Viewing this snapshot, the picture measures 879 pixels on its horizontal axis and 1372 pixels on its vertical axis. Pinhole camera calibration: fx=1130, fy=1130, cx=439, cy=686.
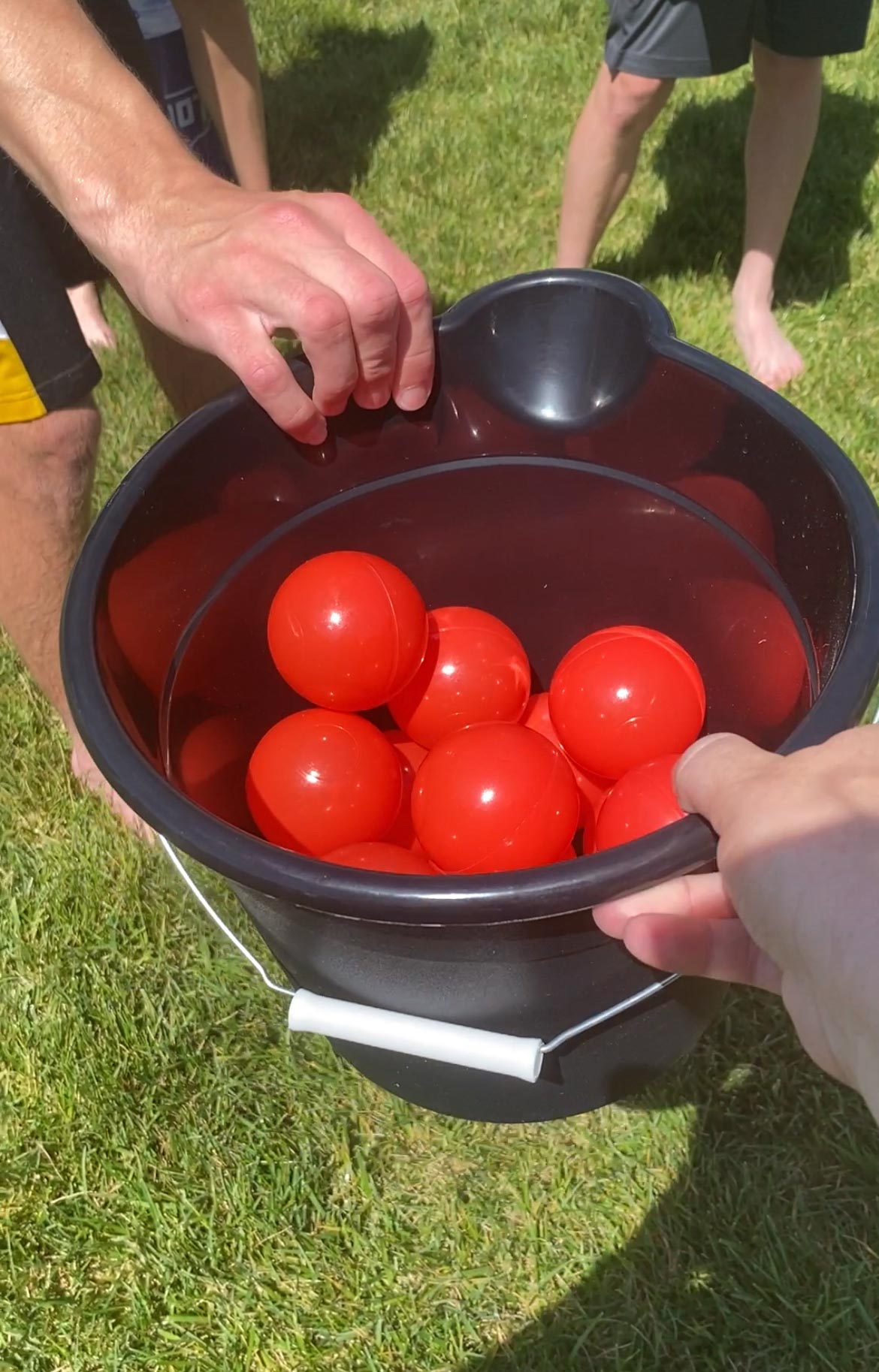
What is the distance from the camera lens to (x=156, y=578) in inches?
45.5

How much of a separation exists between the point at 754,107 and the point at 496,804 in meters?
1.82

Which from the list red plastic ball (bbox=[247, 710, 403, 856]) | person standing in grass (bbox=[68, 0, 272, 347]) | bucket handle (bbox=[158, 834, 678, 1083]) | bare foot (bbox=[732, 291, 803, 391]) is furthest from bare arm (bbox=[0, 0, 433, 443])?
bare foot (bbox=[732, 291, 803, 391])

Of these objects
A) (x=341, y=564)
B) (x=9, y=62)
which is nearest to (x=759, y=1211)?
(x=341, y=564)

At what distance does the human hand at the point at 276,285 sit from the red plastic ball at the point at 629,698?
401 millimetres

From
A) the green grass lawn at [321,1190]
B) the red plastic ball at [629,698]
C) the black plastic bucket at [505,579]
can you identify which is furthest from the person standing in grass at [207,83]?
the red plastic ball at [629,698]

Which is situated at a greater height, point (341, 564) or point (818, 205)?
point (341, 564)

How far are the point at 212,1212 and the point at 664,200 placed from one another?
2401 mm

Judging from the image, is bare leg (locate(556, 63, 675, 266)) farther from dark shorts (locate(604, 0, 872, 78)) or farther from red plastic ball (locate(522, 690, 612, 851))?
red plastic ball (locate(522, 690, 612, 851))

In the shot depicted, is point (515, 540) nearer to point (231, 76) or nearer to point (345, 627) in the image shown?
point (345, 627)

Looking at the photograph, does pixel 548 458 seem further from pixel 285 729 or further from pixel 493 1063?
pixel 493 1063

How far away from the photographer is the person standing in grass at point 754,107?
2.02 metres

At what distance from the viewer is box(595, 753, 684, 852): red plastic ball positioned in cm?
110

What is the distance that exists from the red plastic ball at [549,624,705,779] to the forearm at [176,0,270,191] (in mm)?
1387

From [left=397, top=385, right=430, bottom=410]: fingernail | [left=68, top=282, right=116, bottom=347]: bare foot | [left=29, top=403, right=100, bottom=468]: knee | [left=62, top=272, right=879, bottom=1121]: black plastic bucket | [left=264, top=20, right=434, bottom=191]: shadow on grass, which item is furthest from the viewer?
[left=264, top=20, right=434, bottom=191]: shadow on grass
